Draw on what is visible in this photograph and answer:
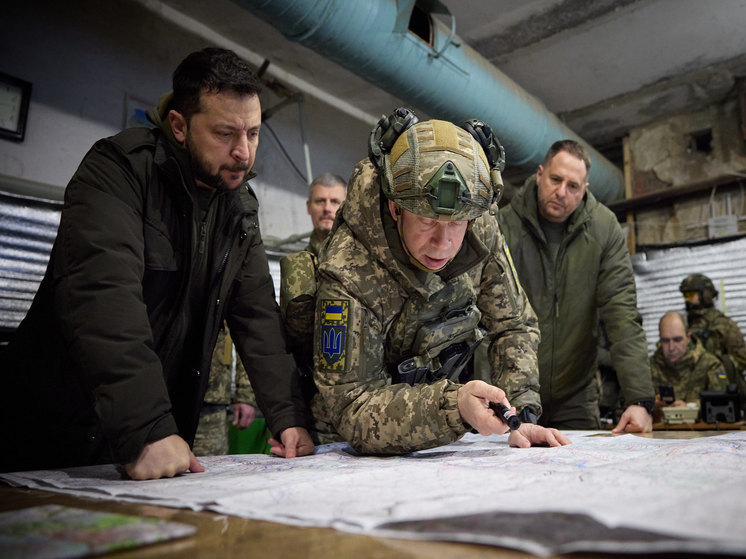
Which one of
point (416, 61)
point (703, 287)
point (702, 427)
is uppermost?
point (416, 61)

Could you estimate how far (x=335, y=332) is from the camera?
141 cm

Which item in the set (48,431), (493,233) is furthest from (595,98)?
(48,431)

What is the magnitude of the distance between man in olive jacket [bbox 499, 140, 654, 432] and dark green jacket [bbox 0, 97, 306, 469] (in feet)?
5.16

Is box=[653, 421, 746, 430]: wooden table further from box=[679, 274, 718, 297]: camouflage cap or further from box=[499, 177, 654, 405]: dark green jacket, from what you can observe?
box=[679, 274, 718, 297]: camouflage cap

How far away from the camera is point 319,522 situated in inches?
24.8

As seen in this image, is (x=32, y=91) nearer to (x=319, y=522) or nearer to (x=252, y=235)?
(x=252, y=235)

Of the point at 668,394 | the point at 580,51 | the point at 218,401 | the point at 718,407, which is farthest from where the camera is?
the point at 580,51

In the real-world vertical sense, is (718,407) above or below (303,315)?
below

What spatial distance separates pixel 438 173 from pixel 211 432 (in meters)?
2.66

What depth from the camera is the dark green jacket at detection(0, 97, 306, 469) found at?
1.09 metres

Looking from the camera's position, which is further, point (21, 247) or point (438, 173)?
point (21, 247)

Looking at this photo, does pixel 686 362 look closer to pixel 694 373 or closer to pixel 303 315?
pixel 694 373

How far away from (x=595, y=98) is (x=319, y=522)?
5.96 metres

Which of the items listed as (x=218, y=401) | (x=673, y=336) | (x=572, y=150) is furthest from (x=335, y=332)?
(x=673, y=336)
